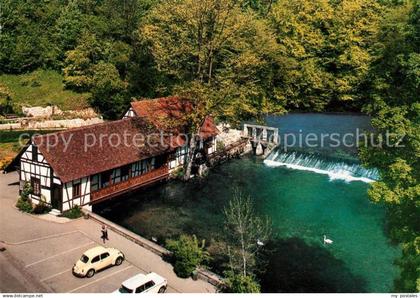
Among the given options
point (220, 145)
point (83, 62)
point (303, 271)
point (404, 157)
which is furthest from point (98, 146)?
point (83, 62)

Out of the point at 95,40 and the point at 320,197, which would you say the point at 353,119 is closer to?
the point at 320,197

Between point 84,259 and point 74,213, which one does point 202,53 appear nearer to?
point 74,213

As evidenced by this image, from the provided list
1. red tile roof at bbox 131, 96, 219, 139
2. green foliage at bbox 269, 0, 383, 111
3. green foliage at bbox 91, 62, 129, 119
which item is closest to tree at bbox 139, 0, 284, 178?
red tile roof at bbox 131, 96, 219, 139

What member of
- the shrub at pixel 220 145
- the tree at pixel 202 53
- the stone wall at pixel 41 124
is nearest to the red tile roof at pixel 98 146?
the tree at pixel 202 53

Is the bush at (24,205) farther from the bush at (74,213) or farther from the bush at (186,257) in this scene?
→ the bush at (186,257)

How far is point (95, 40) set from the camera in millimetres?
76312

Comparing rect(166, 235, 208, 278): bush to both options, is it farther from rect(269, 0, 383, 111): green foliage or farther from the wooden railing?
rect(269, 0, 383, 111): green foliage

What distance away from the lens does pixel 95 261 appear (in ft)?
104

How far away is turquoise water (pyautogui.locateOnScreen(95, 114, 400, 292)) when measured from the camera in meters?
34.1

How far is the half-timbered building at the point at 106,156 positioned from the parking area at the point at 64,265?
5428mm

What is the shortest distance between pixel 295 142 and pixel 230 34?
1713 cm

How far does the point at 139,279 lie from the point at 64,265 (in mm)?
6769

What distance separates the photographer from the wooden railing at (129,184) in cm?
4350

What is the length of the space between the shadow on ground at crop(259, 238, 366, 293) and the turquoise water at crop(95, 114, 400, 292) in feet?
0.22
